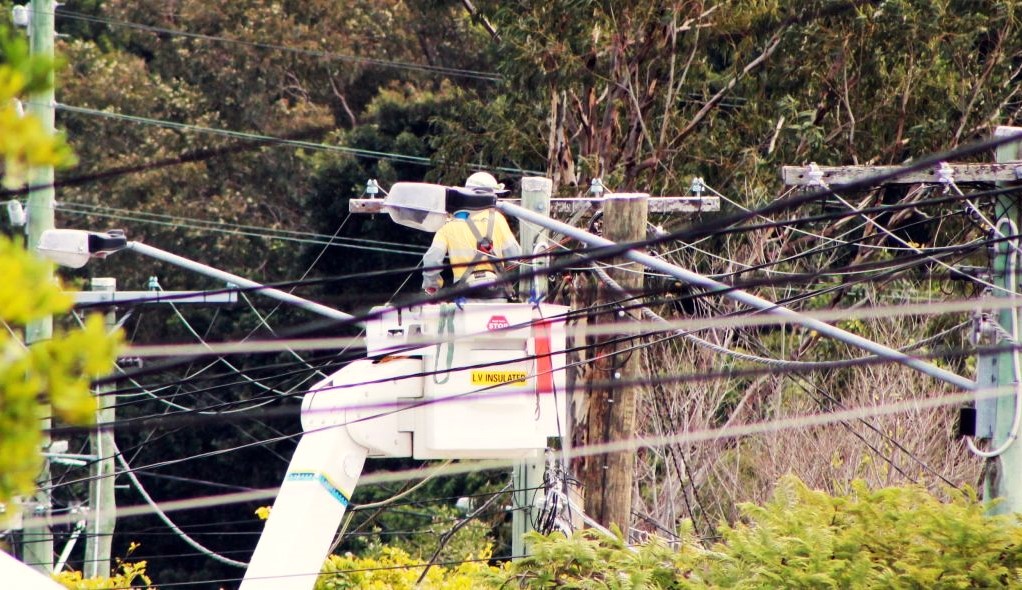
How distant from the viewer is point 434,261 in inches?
390

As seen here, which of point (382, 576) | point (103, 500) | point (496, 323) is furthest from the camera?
point (103, 500)

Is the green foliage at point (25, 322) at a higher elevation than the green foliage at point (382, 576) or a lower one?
higher

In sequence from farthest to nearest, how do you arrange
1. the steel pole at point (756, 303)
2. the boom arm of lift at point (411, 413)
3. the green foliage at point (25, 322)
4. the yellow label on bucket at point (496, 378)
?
the yellow label on bucket at point (496, 378) → the steel pole at point (756, 303) → the boom arm of lift at point (411, 413) → the green foliage at point (25, 322)

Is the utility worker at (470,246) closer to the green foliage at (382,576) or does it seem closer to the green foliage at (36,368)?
the green foliage at (382,576)

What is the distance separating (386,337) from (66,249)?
3.40 metres

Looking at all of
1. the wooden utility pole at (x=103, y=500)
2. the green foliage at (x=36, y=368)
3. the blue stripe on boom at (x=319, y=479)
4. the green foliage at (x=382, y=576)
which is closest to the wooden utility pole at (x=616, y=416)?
the green foliage at (x=382, y=576)

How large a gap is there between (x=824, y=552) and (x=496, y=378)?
2.46 meters

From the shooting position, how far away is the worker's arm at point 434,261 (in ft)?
32.1

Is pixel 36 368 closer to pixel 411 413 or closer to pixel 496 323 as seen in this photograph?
pixel 411 413

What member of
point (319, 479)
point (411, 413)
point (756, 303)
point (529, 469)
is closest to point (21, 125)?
point (319, 479)

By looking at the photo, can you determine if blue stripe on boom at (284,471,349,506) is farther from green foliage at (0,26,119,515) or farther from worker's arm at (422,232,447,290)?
green foliage at (0,26,119,515)

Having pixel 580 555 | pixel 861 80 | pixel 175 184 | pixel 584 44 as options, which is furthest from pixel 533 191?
pixel 175 184

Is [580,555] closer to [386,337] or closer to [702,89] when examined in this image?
[386,337]

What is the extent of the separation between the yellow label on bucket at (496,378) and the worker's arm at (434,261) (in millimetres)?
636
